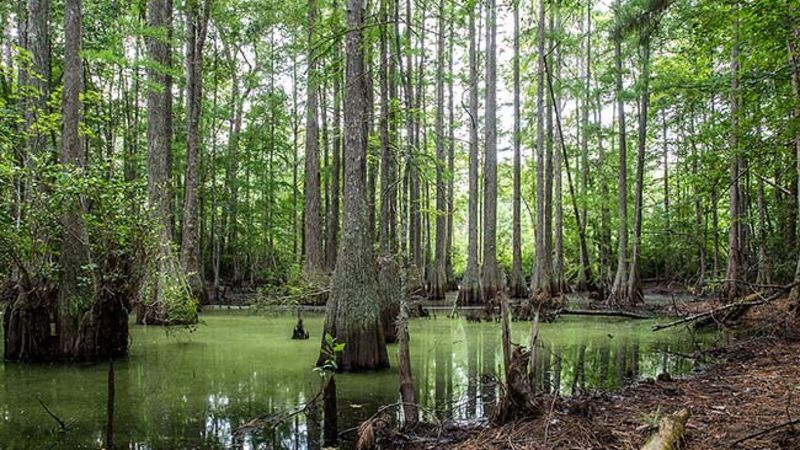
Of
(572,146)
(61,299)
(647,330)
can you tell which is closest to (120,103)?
(61,299)

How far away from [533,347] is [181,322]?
25.3 feet

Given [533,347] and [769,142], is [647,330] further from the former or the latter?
[533,347]

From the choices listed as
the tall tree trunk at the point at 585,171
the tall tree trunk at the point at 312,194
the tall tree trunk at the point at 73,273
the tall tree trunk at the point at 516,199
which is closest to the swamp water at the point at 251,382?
the tall tree trunk at the point at 73,273

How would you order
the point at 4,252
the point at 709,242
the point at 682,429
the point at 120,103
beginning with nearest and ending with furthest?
1. the point at 682,429
2. the point at 4,252
3. the point at 709,242
4. the point at 120,103

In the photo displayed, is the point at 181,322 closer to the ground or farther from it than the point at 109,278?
closer to the ground

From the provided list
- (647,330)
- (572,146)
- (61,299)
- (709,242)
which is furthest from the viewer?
(572,146)

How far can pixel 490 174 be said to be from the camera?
54.4ft

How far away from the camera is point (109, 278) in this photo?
744 cm

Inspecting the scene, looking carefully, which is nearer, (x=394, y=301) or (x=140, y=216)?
(x=140, y=216)

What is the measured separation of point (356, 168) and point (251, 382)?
2.87 meters

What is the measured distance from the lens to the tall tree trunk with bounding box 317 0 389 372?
678 centimetres

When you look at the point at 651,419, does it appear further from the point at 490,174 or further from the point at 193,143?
the point at 193,143

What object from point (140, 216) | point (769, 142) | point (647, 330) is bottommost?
point (647, 330)

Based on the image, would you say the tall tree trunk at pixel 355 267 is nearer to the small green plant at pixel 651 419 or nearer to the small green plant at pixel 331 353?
the small green plant at pixel 331 353
